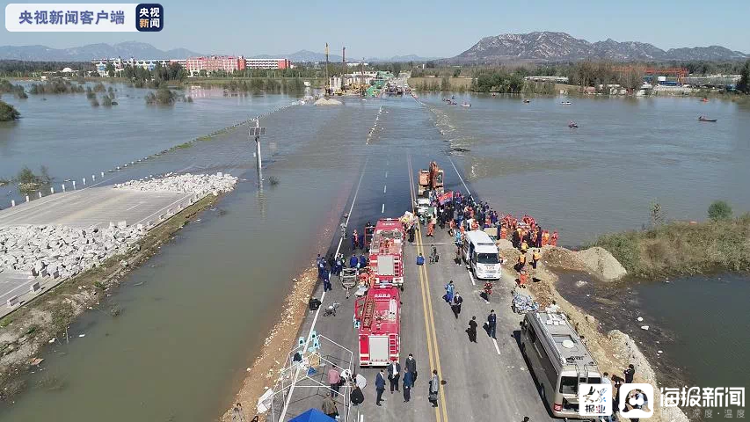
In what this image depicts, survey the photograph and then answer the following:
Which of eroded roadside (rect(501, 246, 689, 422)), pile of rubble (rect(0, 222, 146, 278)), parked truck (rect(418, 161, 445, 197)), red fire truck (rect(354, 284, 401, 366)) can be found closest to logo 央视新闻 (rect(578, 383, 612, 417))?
eroded roadside (rect(501, 246, 689, 422))

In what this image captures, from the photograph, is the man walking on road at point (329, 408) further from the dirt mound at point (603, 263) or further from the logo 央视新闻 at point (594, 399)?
the dirt mound at point (603, 263)

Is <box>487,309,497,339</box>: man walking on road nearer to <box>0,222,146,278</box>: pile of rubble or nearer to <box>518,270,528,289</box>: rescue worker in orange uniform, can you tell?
<box>518,270,528,289</box>: rescue worker in orange uniform

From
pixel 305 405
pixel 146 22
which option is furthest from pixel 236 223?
pixel 305 405

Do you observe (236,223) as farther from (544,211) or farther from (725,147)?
(725,147)

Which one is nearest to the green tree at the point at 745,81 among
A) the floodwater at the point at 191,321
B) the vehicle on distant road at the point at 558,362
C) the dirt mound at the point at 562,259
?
the floodwater at the point at 191,321

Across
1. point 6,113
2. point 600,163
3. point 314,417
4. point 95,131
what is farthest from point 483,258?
point 6,113
